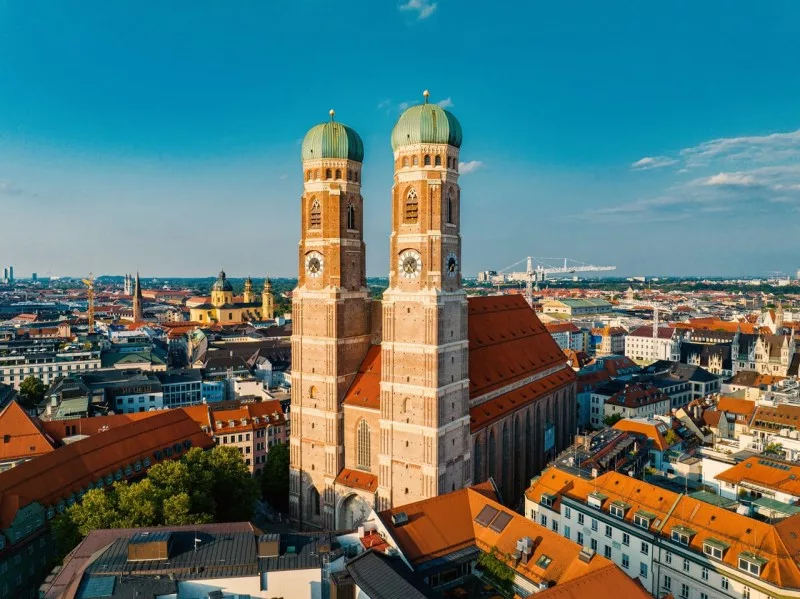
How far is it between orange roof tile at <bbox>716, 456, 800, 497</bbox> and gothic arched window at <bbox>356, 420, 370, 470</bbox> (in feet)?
107

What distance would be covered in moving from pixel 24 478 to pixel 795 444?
7789 cm

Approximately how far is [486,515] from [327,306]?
25.1 metres

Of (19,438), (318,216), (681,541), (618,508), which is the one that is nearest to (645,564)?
(681,541)

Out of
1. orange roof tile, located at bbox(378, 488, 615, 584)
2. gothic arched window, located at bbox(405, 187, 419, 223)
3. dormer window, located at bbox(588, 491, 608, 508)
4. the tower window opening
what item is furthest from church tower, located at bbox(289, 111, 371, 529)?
dormer window, located at bbox(588, 491, 608, 508)

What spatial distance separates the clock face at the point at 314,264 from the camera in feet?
189

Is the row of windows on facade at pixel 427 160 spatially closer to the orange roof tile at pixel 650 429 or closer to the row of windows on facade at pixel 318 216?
the row of windows on facade at pixel 318 216

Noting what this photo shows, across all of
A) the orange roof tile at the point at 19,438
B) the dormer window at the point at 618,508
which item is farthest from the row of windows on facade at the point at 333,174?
the orange roof tile at the point at 19,438

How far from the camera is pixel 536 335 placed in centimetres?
8244

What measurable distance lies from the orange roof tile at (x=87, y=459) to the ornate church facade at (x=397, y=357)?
53.8ft

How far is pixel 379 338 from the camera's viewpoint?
6153 centimetres

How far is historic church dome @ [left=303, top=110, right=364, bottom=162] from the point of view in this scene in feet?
188

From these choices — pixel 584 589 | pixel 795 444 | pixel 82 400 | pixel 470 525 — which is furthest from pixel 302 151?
pixel 795 444

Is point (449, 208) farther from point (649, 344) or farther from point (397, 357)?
point (649, 344)

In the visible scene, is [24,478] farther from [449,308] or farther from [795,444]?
[795,444]
